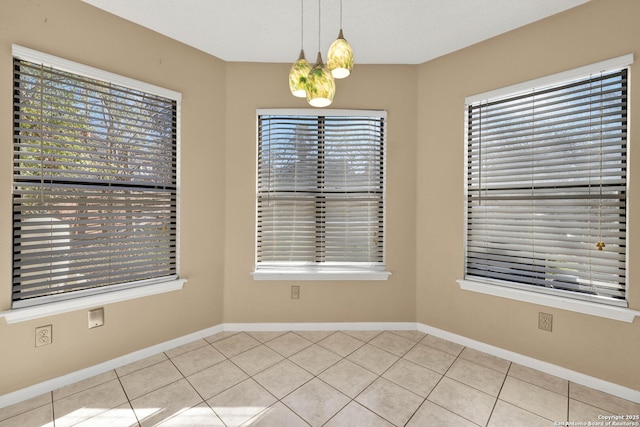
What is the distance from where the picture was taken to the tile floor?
5.45ft

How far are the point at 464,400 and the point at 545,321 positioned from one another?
37.0 inches

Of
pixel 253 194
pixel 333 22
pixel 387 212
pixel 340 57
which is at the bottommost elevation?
pixel 387 212

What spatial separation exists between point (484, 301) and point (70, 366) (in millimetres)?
3257

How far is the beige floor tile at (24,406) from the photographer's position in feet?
5.47

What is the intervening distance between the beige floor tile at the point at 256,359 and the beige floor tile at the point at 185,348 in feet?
1.44

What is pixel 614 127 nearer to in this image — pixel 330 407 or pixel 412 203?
pixel 412 203

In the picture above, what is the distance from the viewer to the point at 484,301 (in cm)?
243

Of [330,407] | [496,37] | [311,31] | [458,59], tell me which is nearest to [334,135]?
[311,31]

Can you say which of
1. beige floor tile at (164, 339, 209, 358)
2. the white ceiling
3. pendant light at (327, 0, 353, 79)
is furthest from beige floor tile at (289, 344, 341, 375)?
the white ceiling

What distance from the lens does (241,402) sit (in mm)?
1791

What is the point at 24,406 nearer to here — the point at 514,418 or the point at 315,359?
the point at 315,359

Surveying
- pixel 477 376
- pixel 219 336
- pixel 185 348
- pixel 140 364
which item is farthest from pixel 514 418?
pixel 140 364

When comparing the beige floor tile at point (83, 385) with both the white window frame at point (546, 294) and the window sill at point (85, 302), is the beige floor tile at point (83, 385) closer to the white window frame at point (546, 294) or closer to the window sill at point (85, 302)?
the window sill at point (85, 302)

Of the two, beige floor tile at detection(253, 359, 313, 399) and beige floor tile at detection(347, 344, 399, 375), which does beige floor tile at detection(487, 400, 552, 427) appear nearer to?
beige floor tile at detection(347, 344, 399, 375)
